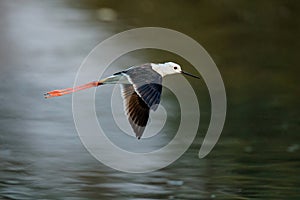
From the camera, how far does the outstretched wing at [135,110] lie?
22.7ft

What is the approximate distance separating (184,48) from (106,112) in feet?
8.96

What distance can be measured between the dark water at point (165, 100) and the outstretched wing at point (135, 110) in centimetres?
63

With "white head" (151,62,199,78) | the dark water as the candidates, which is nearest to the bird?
"white head" (151,62,199,78)

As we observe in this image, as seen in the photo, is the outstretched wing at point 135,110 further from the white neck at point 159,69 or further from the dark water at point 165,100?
the dark water at point 165,100

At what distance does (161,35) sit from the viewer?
12.8 m

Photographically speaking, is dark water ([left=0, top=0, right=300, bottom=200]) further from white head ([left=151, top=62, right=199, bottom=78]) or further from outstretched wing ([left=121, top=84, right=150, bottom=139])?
white head ([left=151, top=62, right=199, bottom=78])

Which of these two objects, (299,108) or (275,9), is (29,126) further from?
(275,9)

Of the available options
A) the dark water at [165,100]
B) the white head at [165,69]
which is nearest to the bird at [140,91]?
the white head at [165,69]

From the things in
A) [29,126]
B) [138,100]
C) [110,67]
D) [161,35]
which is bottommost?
[138,100]

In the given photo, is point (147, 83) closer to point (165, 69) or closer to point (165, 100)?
point (165, 69)

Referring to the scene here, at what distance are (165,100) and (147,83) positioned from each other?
327 cm

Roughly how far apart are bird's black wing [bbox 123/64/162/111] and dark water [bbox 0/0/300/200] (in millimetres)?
912

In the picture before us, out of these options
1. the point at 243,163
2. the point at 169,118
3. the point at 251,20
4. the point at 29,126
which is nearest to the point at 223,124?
the point at 169,118

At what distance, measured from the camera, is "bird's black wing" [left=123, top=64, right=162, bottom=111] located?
657cm
